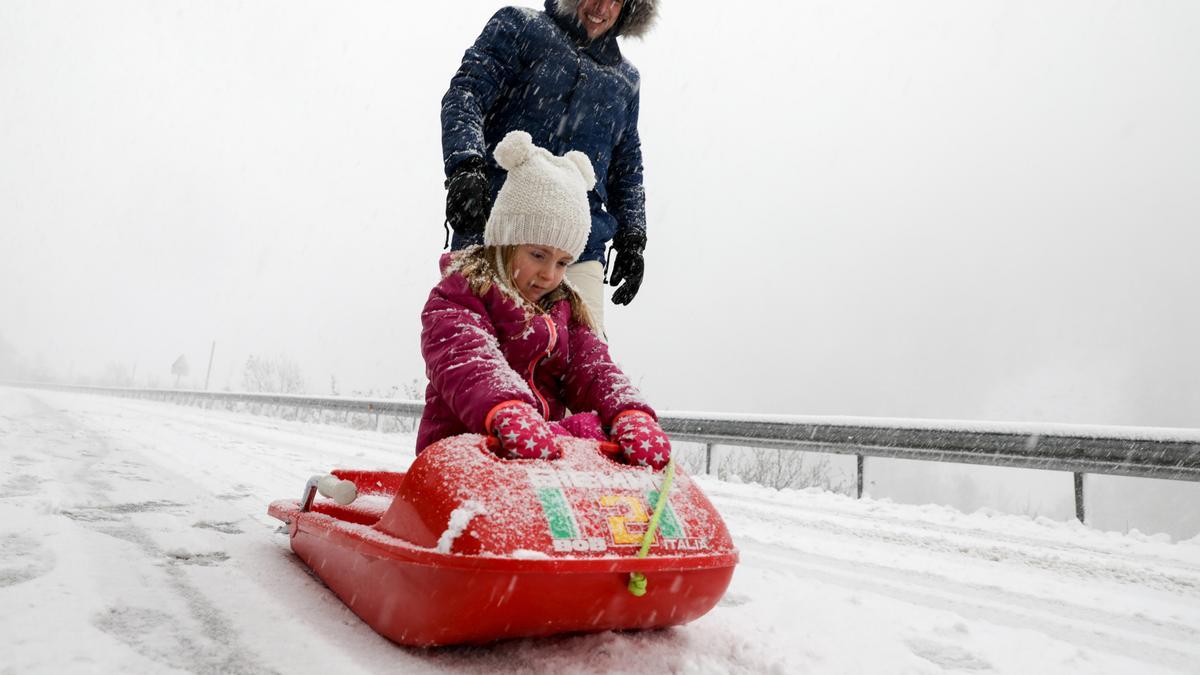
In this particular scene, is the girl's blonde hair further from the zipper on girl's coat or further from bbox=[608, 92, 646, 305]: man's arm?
bbox=[608, 92, 646, 305]: man's arm

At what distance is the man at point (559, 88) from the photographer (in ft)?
9.16

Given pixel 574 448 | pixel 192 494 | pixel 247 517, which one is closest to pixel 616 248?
pixel 574 448

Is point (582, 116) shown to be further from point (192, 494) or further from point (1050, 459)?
point (1050, 459)

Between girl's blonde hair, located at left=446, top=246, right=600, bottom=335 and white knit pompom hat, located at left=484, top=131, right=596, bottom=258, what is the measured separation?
0.05m

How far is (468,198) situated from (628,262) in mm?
994

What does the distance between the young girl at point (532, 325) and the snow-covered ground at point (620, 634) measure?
555mm

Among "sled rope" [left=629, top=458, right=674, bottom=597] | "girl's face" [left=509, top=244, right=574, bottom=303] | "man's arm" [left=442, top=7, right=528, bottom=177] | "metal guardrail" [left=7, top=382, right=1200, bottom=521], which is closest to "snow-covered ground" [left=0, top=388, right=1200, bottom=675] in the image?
"sled rope" [left=629, top=458, right=674, bottom=597]

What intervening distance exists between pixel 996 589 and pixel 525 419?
1.90m

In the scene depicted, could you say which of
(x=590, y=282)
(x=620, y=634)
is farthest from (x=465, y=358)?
(x=590, y=282)

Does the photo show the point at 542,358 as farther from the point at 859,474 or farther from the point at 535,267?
the point at 859,474

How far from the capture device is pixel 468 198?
2396 mm

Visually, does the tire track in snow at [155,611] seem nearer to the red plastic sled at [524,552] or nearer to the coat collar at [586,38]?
the red plastic sled at [524,552]

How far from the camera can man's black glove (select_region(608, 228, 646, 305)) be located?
3.19 meters

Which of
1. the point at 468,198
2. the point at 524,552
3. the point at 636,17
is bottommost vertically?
the point at 524,552
